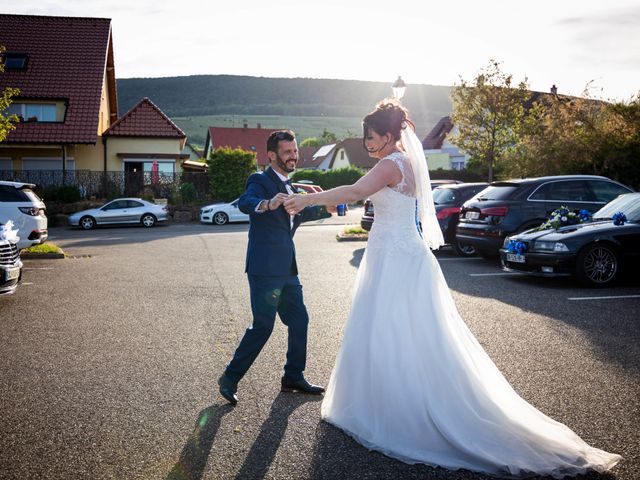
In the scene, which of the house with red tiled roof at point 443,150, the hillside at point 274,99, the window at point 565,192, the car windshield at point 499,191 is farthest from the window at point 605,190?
the hillside at point 274,99

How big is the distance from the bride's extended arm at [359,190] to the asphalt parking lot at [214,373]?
1.57 meters

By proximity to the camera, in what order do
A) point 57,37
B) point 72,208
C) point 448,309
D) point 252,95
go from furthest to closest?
point 252,95 → point 57,37 → point 72,208 → point 448,309

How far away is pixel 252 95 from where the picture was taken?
544 ft

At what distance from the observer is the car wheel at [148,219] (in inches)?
1139

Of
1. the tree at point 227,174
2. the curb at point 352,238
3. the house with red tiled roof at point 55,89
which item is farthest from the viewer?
the house with red tiled roof at point 55,89

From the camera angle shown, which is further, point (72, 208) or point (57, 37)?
point (57, 37)

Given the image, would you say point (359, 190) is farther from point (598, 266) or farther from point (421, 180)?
point (598, 266)

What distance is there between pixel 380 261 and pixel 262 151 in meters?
81.6

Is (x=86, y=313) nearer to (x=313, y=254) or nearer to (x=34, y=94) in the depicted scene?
(x=313, y=254)

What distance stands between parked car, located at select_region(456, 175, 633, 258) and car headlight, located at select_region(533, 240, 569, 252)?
6.49 feet

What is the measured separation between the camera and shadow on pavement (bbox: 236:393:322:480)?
3791 mm

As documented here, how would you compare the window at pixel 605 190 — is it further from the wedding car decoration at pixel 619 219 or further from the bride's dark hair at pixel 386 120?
the bride's dark hair at pixel 386 120

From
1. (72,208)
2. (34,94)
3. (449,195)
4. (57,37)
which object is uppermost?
(57,37)

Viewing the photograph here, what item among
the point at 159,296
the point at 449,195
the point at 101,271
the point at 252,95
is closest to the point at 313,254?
the point at 449,195
